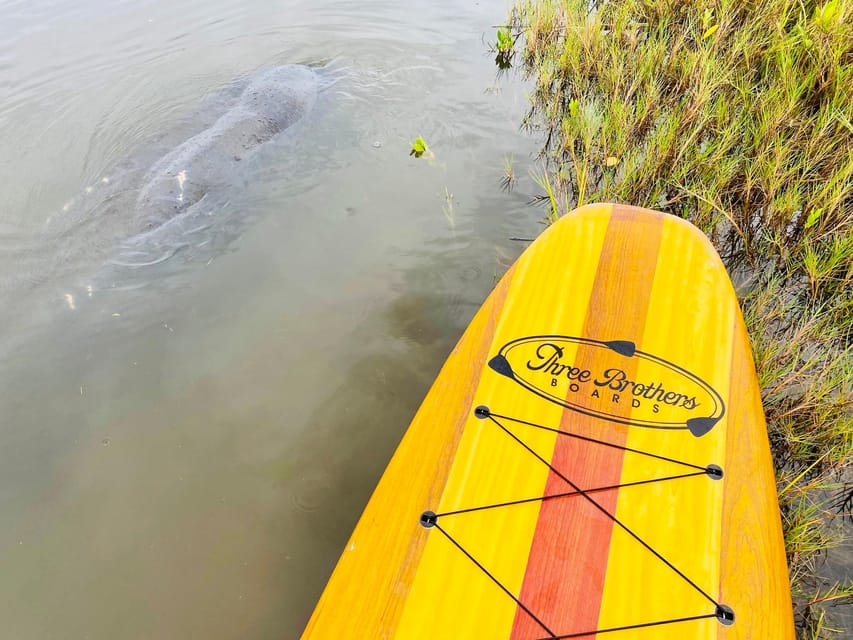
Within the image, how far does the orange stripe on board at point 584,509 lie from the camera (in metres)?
1.29

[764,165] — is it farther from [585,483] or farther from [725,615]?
[725,615]

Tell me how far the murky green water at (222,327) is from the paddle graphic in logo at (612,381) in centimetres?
64

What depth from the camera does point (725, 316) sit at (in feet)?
6.11

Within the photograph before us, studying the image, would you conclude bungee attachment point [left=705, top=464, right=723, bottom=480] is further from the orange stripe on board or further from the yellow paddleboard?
the orange stripe on board

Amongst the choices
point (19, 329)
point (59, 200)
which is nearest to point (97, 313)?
point (19, 329)

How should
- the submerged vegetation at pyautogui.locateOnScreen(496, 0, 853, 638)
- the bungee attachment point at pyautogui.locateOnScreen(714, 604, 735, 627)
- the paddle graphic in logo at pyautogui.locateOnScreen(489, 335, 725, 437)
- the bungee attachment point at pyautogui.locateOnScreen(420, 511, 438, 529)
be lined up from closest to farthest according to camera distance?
1. the bungee attachment point at pyautogui.locateOnScreen(714, 604, 735, 627)
2. the bungee attachment point at pyautogui.locateOnScreen(420, 511, 438, 529)
3. the paddle graphic in logo at pyautogui.locateOnScreen(489, 335, 725, 437)
4. the submerged vegetation at pyautogui.locateOnScreen(496, 0, 853, 638)

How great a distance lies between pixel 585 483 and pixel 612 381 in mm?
360

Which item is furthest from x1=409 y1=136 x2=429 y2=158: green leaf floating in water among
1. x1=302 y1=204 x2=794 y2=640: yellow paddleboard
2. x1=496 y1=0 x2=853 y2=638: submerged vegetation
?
x1=302 y1=204 x2=794 y2=640: yellow paddleboard

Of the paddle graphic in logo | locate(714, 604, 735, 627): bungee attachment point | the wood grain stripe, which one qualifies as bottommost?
locate(714, 604, 735, 627): bungee attachment point

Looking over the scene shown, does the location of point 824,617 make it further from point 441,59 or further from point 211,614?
point 441,59

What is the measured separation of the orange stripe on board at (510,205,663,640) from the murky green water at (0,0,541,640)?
77cm

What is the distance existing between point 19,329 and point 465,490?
2.47 meters

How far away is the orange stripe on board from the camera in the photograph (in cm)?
129

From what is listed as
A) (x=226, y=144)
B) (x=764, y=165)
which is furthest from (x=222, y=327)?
(x=764, y=165)
